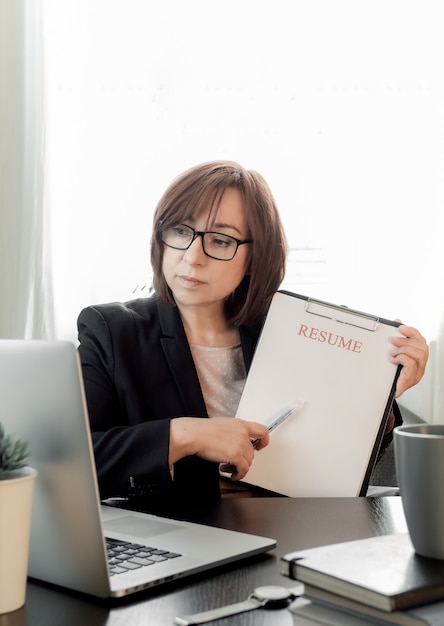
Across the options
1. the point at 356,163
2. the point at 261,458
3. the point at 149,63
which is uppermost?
the point at 149,63

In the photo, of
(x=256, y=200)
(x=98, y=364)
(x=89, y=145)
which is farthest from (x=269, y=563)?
(x=89, y=145)

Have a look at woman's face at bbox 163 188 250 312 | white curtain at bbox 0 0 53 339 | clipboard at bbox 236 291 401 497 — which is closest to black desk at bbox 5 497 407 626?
clipboard at bbox 236 291 401 497

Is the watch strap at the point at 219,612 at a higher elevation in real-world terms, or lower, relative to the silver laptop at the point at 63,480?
lower

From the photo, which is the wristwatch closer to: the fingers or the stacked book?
the stacked book

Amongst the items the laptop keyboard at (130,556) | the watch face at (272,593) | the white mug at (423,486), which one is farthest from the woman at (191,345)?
the white mug at (423,486)

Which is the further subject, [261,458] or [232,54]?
[232,54]

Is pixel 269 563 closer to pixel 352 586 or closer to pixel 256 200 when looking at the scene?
pixel 352 586

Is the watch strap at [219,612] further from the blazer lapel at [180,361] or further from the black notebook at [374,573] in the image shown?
the blazer lapel at [180,361]

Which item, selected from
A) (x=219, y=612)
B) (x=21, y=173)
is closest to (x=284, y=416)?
(x=219, y=612)

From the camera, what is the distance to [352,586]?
650mm

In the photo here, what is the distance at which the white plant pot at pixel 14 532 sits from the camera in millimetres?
748

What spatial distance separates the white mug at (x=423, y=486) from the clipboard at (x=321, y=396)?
31.0 inches

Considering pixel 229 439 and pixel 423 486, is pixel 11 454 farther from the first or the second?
pixel 229 439

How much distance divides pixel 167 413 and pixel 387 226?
4.35ft
